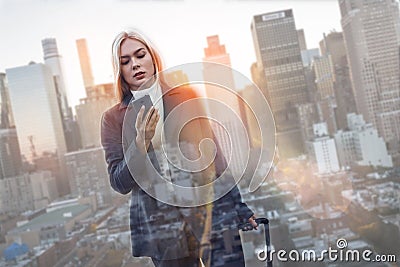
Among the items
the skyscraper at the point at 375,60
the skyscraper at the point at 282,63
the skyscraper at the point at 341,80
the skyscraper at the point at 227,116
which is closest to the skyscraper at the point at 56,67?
the skyscraper at the point at 282,63

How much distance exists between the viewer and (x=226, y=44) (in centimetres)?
207

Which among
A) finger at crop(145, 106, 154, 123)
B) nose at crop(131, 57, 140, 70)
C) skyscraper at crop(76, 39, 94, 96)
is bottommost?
finger at crop(145, 106, 154, 123)

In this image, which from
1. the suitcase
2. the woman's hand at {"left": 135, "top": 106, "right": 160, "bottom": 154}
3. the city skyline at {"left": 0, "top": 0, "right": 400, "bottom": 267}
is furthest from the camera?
the city skyline at {"left": 0, "top": 0, "right": 400, "bottom": 267}

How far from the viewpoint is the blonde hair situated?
994mm

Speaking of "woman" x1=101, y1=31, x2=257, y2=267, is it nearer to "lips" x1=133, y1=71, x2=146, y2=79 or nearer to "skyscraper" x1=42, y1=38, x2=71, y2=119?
"lips" x1=133, y1=71, x2=146, y2=79

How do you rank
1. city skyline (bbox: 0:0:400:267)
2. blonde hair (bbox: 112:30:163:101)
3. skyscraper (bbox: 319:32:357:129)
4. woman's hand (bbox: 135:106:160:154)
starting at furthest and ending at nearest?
skyscraper (bbox: 319:32:357:129)
city skyline (bbox: 0:0:400:267)
blonde hair (bbox: 112:30:163:101)
woman's hand (bbox: 135:106:160:154)

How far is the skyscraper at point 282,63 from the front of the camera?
222 centimetres

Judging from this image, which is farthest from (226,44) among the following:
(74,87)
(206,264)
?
(206,264)

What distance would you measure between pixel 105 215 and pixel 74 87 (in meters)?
0.77

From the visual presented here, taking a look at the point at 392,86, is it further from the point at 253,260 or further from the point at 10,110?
the point at 10,110

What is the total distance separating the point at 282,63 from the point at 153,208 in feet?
4.95

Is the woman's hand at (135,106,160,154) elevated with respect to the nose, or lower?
lower

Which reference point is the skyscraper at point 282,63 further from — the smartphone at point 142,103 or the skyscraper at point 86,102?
the smartphone at point 142,103

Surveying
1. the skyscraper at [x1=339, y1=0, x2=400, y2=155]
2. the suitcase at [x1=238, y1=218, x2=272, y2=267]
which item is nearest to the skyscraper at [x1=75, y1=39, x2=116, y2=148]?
the suitcase at [x1=238, y1=218, x2=272, y2=267]
